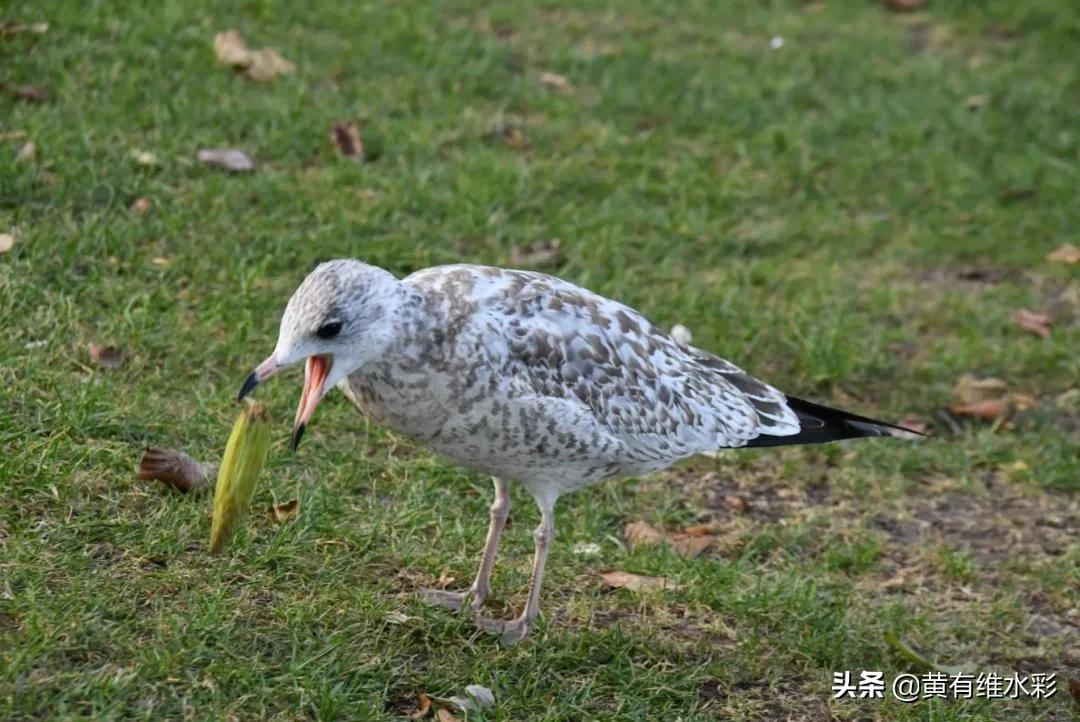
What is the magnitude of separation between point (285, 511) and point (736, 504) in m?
1.69

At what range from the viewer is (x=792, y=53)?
9133 millimetres

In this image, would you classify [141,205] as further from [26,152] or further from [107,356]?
[107,356]

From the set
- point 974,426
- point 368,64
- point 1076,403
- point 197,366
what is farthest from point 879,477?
point 368,64

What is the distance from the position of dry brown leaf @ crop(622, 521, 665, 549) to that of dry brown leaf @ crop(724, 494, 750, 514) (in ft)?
1.28

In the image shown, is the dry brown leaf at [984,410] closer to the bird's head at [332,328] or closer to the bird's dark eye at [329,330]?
the bird's head at [332,328]

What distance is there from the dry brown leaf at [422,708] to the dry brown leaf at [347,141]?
3515mm

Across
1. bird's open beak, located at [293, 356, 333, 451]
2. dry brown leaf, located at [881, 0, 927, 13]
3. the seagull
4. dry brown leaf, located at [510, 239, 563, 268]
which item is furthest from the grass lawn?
bird's open beak, located at [293, 356, 333, 451]

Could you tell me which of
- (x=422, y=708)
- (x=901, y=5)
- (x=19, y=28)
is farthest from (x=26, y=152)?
(x=901, y=5)

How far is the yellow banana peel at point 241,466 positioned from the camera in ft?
14.1

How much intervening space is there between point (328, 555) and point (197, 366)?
1.23 m

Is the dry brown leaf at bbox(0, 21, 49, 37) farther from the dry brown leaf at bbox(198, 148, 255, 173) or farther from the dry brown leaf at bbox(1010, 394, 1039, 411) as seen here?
the dry brown leaf at bbox(1010, 394, 1039, 411)

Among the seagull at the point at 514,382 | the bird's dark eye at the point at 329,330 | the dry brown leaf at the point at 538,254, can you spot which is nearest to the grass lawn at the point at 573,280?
the dry brown leaf at the point at 538,254

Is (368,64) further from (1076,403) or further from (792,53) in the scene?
(1076,403)

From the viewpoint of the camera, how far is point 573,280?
675 cm
